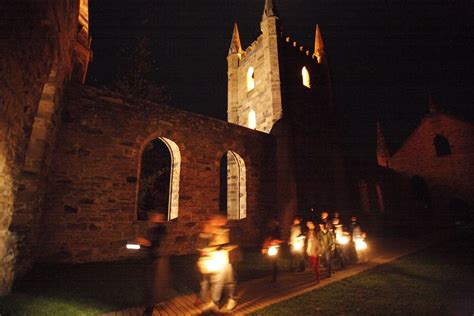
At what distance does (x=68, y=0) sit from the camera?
6.95 metres

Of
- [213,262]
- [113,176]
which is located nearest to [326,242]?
[213,262]

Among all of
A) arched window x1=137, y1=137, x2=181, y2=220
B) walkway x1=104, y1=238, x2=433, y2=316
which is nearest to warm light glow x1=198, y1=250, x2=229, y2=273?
walkway x1=104, y1=238, x2=433, y2=316

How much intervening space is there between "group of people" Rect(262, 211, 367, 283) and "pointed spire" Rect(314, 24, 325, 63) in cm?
1478

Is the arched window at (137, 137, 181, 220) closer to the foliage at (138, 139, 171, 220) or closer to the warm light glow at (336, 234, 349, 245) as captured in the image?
the foliage at (138, 139, 171, 220)

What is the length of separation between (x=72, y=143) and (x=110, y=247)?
325cm

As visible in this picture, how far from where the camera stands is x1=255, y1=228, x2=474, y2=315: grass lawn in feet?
14.2

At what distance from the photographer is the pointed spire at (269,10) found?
16.5 m

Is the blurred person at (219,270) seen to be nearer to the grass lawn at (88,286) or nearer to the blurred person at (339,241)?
the grass lawn at (88,286)

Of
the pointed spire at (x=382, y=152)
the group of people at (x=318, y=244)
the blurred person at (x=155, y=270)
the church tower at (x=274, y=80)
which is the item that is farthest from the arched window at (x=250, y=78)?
the pointed spire at (x=382, y=152)

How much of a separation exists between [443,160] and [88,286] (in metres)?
27.4

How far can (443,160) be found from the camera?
889 inches

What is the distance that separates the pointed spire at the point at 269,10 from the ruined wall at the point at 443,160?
58.2ft

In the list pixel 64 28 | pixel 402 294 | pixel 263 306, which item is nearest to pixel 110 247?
pixel 263 306

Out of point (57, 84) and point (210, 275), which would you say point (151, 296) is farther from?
point (57, 84)
